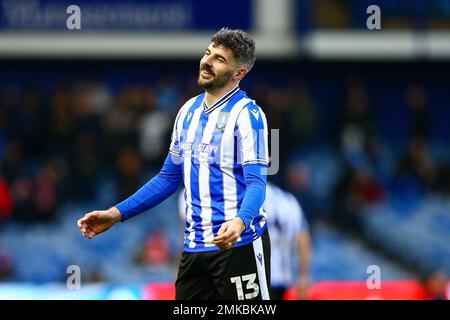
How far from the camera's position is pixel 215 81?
598 centimetres

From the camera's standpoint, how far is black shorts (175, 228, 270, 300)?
19.3 feet

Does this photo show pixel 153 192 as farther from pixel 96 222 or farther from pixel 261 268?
pixel 261 268

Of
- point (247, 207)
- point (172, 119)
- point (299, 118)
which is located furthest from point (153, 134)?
point (247, 207)

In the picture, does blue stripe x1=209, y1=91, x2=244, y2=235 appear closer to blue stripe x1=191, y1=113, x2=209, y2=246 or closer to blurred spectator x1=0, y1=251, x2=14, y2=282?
blue stripe x1=191, y1=113, x2=209, y2=246

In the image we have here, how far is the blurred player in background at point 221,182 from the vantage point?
5895mm

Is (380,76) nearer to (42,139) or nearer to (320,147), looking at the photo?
(320,147)

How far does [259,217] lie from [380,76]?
11941 millimetres

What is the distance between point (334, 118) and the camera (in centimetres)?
1719

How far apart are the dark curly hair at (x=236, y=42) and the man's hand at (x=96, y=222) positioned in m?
1.09

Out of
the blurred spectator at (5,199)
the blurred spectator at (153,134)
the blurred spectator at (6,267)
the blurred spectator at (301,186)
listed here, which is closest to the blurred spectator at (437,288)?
the blurred spectator at (301,186)

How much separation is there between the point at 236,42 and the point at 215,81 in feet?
0.79

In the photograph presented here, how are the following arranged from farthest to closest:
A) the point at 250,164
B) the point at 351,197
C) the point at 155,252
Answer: the point at 351,197 → the point at 155,252 → the point at 250,164

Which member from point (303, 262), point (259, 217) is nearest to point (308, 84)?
point (303, 262)

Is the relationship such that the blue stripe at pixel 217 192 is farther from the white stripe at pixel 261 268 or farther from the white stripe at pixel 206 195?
the white stripe at pixel 261 268
